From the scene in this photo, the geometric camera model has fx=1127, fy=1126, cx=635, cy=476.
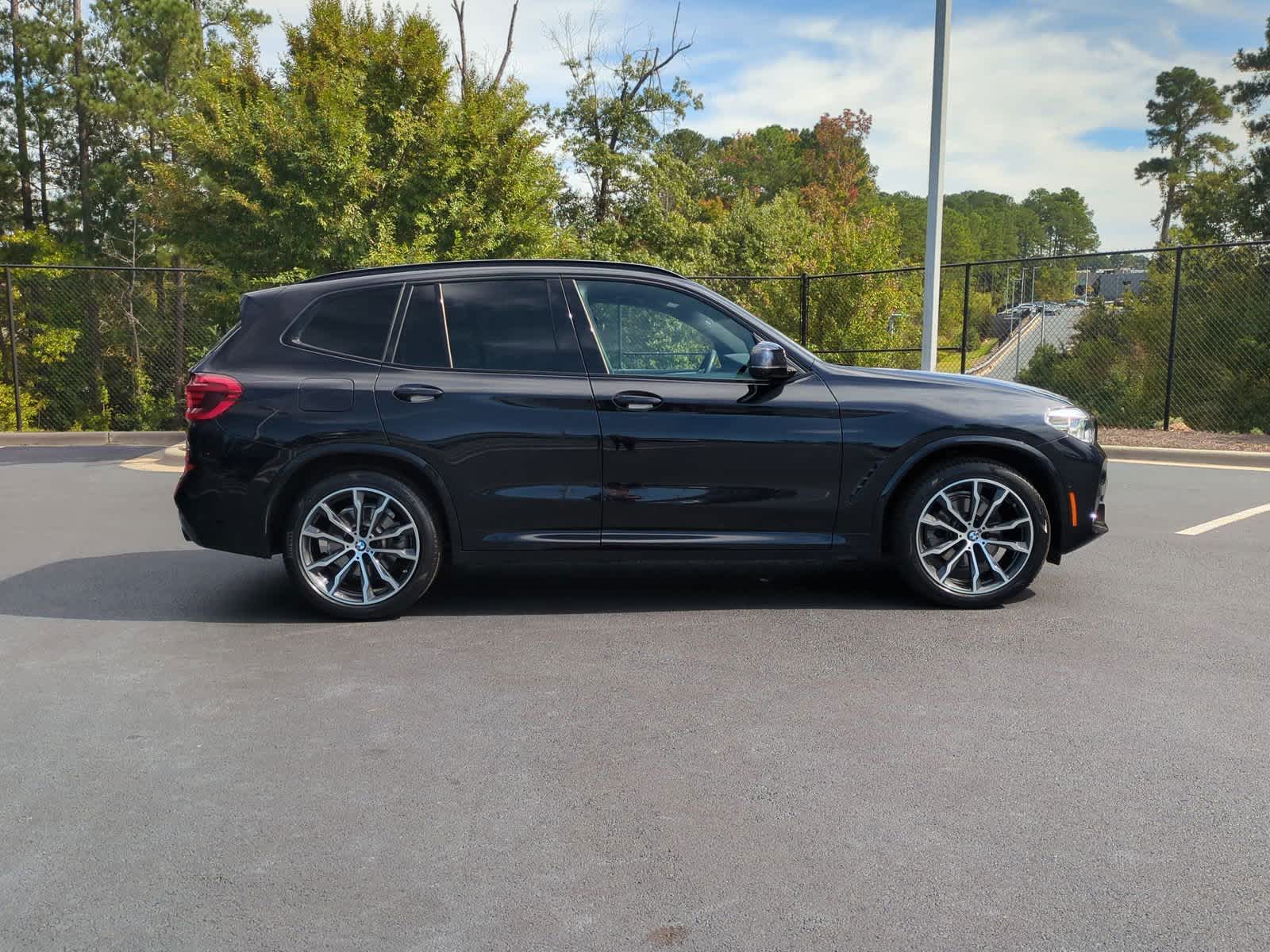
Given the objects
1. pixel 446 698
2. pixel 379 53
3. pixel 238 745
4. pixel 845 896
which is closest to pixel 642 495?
pixel 446 698

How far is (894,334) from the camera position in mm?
21031

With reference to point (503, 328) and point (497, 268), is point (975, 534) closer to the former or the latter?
point (503, 328)

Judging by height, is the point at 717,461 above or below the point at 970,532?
above

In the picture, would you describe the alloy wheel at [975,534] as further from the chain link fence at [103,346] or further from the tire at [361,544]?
the chain link fence at [103,346]

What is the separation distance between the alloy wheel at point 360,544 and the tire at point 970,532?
103 inches

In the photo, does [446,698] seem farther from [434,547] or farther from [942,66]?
[942,66]

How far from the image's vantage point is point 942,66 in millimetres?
13555

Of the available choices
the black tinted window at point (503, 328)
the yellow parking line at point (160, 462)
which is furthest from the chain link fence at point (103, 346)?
the black tinted window at point (503, 328)

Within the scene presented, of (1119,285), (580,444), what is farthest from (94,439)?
(1119,285)

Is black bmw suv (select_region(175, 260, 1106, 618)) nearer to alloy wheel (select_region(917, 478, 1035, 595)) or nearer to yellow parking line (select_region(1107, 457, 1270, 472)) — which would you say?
alloy wheel (select_region(917, 478, 1035, 595))

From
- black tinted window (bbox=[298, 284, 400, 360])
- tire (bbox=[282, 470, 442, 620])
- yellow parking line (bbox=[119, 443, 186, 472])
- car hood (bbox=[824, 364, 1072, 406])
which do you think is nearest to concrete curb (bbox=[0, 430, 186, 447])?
yellow parking line (bbox=[119, 443, 186, 472])

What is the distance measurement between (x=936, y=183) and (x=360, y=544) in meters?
10.5

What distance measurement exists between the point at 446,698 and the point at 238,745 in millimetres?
858

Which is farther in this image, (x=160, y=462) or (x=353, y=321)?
(x=160, y=462)
